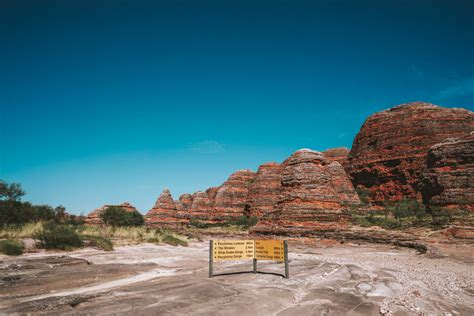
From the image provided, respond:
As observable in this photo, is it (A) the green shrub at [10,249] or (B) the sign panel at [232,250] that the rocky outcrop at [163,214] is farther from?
(B) the sign panel at [232,250]

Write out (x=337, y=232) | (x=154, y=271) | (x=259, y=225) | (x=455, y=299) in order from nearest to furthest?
(x=455, y=299)
(x=154, y=271)
(x=337, y=232)
(x=259, y=225)

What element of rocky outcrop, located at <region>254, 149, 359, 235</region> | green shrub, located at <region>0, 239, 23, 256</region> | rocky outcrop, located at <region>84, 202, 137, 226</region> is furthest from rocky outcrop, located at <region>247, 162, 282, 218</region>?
green shrub, located at <region>0, 239, 23, 256</region>

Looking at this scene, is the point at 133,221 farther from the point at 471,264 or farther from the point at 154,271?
→ the point at 471,264

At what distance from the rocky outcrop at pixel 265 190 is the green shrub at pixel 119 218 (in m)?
18.0

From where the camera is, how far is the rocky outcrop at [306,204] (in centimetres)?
1792

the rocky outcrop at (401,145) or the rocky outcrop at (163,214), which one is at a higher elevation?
the rocky outcrop at (401,145)

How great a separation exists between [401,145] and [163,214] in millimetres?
38121

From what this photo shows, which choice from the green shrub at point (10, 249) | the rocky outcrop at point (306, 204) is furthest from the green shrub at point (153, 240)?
the green shrub at point (10, 249)

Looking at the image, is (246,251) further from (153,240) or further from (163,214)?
(163,214)

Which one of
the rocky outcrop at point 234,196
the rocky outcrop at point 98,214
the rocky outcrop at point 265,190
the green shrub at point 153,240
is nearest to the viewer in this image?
the green shrub at point 153,240

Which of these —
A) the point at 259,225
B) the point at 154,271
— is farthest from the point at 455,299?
the point at 259,225

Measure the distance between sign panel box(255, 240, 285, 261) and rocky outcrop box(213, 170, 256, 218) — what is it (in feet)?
136

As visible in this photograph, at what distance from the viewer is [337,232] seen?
56.8 ft

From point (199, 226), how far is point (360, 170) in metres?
28.7
